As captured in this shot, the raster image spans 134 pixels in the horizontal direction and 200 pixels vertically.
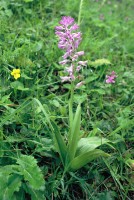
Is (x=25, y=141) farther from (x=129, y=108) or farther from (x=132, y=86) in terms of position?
(x=132, y=86)

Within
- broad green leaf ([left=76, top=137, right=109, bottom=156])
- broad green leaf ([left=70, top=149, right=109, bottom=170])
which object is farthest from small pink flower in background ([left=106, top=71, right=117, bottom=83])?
broad green leaf ([left=70, top=149, right=109, bottom=170])

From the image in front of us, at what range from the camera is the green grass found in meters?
1.76

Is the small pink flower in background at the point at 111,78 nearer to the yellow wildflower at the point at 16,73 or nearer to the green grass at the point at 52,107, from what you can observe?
the green grass at the point at 52,107

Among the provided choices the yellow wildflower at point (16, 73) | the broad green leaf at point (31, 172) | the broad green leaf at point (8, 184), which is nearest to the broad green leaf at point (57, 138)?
the broad green leaf at point (31, 172)

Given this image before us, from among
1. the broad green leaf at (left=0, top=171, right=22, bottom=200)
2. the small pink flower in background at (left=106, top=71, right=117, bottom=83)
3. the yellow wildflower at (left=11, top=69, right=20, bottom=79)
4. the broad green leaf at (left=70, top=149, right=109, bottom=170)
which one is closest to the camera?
the broad green leaf at (left=0, top=171, right=22, bottom=200)

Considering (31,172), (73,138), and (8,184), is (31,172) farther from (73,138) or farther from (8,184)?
(73,138)

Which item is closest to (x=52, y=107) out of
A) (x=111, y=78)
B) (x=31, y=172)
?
(x=111, y=78)

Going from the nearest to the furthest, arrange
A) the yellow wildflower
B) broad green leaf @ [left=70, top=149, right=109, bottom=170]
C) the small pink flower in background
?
broad green leaf @ [left=70, top=149, right=109, bottom=170] → the yellow wildflower → the small pink flower in background

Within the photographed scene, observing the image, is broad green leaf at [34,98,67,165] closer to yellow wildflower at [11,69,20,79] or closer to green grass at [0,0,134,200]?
green grass at [0,0,134,200]

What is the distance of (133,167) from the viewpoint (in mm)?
1989

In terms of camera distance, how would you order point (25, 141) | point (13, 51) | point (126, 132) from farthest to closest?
1. point (13, 51)
2. point (126, 132)
3. point (25, 141)

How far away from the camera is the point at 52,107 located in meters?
2.27

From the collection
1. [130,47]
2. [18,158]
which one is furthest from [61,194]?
[130,47]

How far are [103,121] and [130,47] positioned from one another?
137cm
